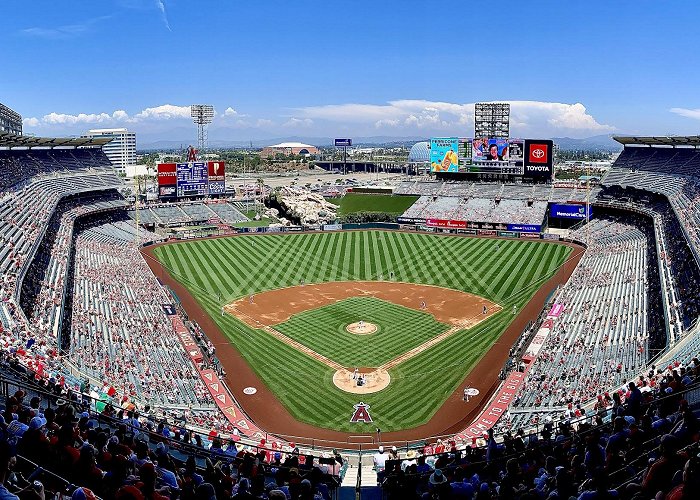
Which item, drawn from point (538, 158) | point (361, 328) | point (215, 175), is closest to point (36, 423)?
point (361, 328)

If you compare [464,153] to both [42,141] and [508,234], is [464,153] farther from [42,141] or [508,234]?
[42,141]

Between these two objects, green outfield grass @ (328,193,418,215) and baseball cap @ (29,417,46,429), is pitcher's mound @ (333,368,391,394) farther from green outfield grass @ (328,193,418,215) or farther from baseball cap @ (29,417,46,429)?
green outfield grass @ (328,193,418,215)

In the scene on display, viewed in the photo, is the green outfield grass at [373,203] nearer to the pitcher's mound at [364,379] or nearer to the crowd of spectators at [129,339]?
the crowd of spectators at [129,339]

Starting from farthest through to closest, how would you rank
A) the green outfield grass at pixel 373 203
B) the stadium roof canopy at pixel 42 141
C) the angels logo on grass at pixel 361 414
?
the green outfield grass at pixel 373 203
the stadium roof canopy at pixel 42 141
the angels logo on grass at pixel 361 414

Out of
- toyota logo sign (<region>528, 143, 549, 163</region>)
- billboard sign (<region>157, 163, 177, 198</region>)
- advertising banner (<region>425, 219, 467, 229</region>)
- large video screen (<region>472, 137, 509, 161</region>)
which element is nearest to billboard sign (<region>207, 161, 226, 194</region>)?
billboard sign (<region>157, 163, 177, 198</region>)

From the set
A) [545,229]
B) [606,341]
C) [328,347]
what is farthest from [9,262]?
[545,229]

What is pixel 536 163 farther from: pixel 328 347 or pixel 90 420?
pixel 90 420

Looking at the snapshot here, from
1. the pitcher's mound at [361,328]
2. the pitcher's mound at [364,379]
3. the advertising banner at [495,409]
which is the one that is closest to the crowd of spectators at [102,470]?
the advertising banner at [495,409]
